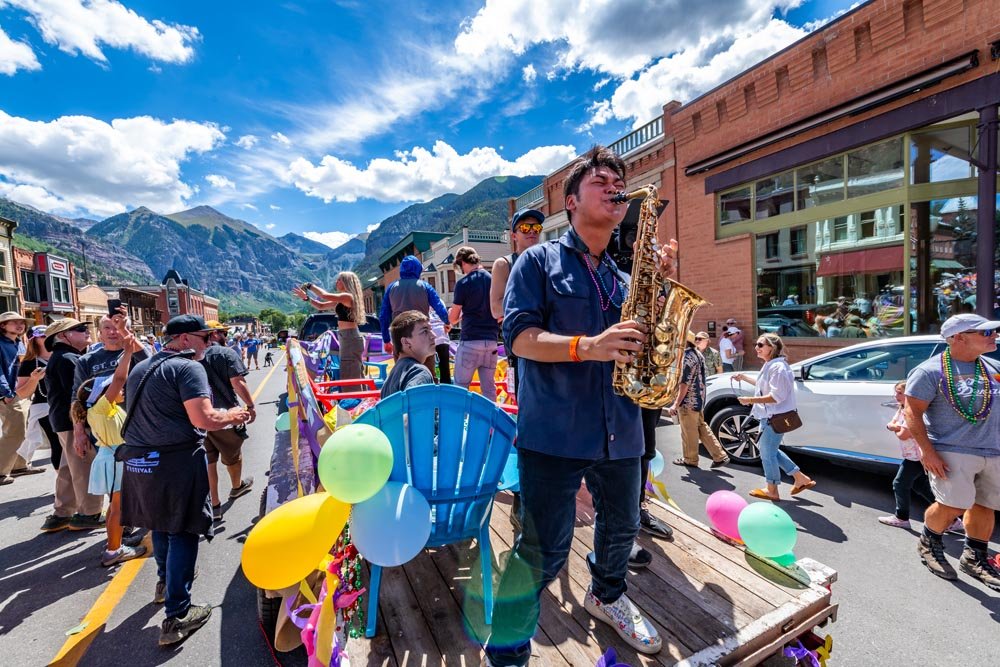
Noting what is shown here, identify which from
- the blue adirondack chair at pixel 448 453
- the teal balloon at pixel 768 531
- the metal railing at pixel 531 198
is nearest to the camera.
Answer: the blue adirondack chair at pixel 448 453

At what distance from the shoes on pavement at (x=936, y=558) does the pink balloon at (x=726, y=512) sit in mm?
1714

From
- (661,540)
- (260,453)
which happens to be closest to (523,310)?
(661,540)

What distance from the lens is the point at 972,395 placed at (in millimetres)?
3051

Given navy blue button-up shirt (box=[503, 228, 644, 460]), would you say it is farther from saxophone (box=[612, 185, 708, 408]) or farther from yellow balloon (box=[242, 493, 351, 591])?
yellow balloon (box=[242, 493, 351, 591])

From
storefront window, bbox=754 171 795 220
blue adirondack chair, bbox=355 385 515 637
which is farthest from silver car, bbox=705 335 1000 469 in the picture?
storefront window, bbox=754 171 795 220

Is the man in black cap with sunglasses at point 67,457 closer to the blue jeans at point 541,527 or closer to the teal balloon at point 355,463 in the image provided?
the teal balloon at point 355,463

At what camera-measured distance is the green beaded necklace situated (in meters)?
3.01

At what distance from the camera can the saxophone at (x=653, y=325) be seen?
71.5 inches

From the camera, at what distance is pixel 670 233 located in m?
12.6

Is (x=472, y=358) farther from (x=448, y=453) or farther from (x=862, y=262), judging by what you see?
(x=862, y=262)

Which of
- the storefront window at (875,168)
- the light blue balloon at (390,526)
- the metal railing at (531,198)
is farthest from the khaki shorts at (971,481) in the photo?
the metal railing at (531,198)

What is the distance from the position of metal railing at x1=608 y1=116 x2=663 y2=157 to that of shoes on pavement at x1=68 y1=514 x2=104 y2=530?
13244 mm

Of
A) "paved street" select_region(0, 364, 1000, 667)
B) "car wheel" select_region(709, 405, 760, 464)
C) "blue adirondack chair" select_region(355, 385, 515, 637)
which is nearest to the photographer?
"blue adirondack chair" select_region(355, 385, 515, 637)

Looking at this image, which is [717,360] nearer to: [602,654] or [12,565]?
[602,654]
